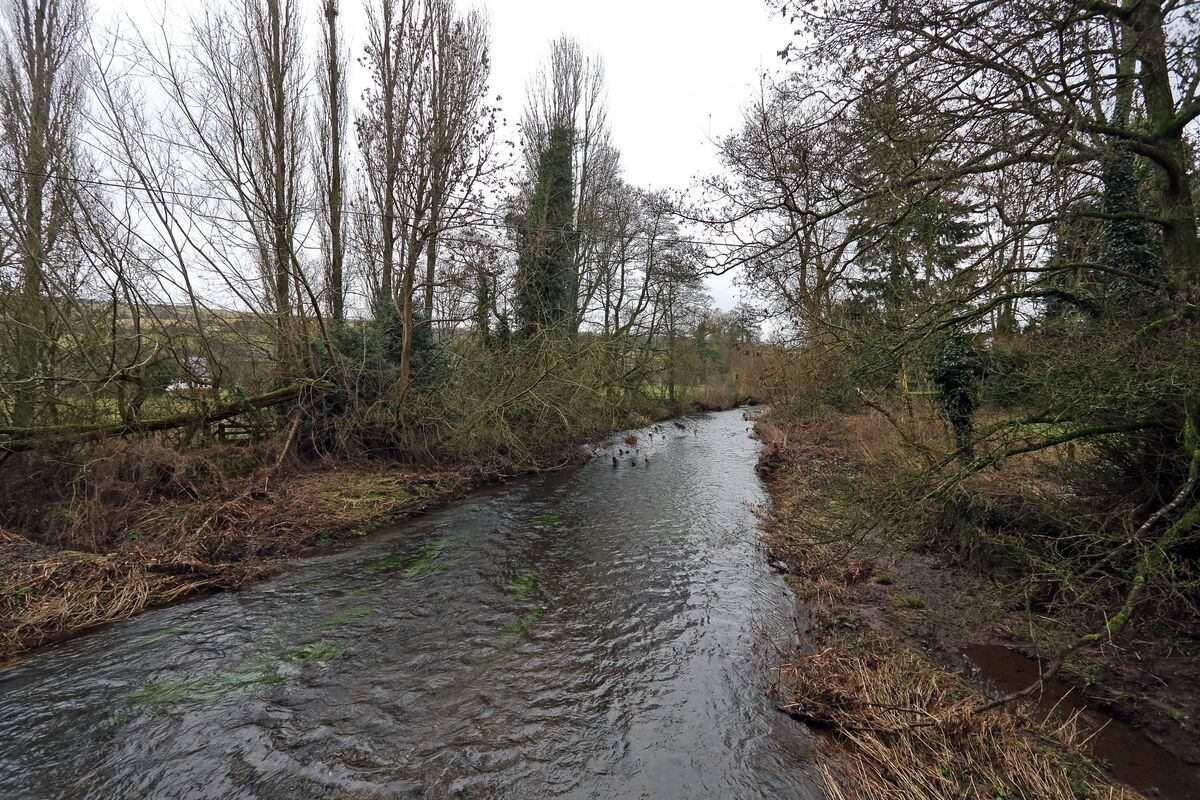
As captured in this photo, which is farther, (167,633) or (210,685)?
(167,633)

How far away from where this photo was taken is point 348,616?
6.36m

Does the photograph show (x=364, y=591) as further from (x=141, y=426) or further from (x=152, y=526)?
(x=141, y=426)

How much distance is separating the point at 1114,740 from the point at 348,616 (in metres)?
7.28

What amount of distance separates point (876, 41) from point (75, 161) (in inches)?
502

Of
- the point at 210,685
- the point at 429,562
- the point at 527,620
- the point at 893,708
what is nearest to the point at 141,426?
the point at 429,562

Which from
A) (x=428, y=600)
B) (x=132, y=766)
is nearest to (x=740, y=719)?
(x=428, y=600)

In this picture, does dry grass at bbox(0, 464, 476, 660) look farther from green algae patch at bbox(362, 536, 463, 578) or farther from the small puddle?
the small puddle

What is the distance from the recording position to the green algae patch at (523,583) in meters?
7.09

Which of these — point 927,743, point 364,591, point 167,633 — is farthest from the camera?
point 364,591

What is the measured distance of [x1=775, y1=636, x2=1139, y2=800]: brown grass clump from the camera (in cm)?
357

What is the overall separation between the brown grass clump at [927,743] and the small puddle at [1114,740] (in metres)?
0.25

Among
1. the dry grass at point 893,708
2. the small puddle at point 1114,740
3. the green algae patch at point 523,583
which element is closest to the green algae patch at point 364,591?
the green algae patch at point 523,583

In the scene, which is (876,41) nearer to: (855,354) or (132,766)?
(855,354)

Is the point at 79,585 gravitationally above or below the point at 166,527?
below
